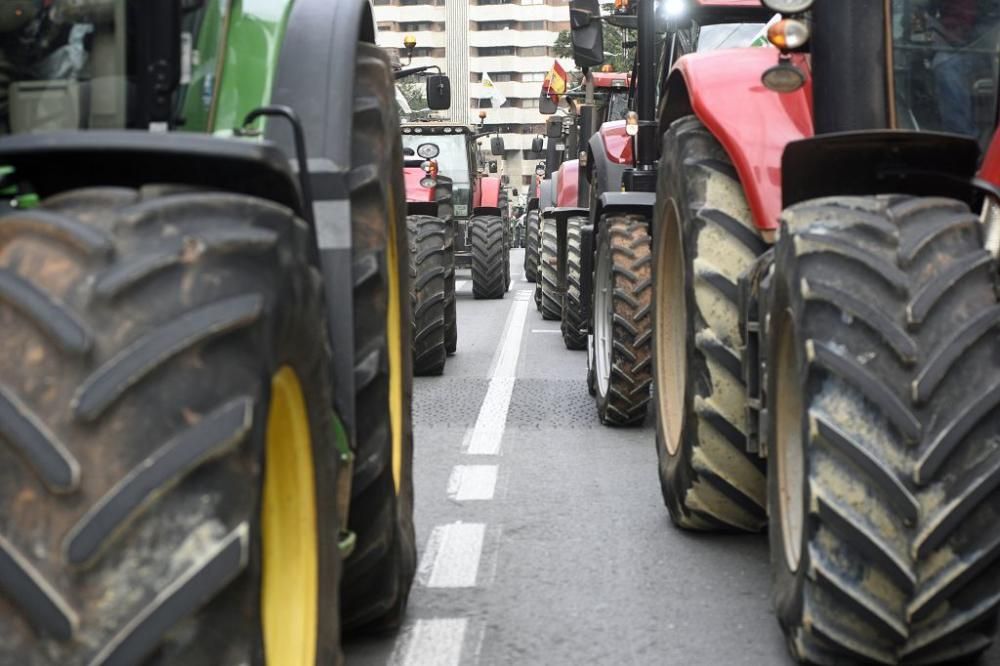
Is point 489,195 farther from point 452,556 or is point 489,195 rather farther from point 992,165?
point 992,165

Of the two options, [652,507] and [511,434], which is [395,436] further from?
[511,434]

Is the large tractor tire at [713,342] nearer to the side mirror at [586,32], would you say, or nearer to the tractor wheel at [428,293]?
the side mirror at [586,32]

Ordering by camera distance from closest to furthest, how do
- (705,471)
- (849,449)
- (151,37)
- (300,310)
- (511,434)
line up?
(300,310)
(151,37)
(849,449)
(705,471)
(511,434)

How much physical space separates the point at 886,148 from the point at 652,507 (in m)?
2.77

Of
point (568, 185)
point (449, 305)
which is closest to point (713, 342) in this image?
point (449, 305)

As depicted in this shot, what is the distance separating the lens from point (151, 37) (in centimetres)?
340

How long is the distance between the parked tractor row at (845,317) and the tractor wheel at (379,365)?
39.7 inches

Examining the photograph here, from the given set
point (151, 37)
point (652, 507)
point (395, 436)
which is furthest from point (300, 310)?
point (652, 507)

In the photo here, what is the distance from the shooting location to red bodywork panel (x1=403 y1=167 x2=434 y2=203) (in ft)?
53.3

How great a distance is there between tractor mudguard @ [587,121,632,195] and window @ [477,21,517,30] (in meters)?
118

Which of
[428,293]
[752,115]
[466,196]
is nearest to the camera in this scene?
[752,115]

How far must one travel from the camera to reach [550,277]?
1764 cm

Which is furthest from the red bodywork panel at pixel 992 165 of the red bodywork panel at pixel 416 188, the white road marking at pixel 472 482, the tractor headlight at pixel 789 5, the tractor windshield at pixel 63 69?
the red bodywork panel at pixel 416 188

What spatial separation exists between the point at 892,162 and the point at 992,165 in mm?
578
